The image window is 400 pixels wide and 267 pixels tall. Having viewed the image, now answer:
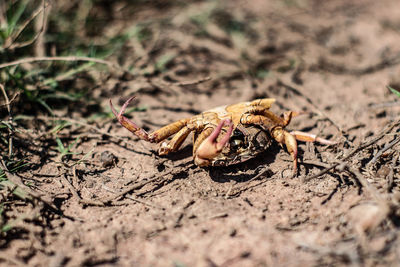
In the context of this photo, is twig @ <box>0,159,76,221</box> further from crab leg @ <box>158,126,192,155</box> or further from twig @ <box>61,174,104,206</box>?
crab leg @ <box>158,126,192,155</box>

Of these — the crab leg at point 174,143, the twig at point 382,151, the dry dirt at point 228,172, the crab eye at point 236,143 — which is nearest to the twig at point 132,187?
the dry dirt at point 228,172

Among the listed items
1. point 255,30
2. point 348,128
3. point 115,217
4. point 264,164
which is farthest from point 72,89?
point 348,128

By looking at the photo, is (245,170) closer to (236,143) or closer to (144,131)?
(236,143)

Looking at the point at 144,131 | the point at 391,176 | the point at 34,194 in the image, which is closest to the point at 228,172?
the point at 144,131

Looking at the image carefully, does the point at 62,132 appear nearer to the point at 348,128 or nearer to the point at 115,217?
the point at 115,217

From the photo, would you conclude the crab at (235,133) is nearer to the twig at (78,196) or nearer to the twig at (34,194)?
the twig at (78,196)

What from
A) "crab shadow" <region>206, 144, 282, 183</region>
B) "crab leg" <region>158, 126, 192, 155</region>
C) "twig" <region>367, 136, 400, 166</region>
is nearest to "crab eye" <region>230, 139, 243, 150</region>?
"crab shadow" <region>206, 144, 282, 183</region>
